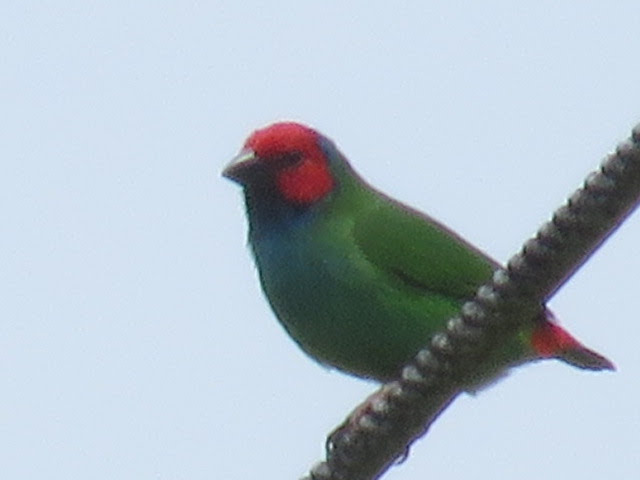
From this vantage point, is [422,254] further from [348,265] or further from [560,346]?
[560,346]

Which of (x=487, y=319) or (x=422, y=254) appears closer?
(x=487, y=319)

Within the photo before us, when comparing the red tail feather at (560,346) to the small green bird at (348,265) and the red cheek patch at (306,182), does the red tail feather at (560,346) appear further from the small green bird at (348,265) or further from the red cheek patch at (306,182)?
the red cheek patch at (306,182)

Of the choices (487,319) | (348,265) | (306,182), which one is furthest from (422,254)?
(487,319)

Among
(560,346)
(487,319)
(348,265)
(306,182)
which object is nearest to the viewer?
(487,319)

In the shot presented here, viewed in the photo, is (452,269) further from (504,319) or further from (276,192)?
(504,319)

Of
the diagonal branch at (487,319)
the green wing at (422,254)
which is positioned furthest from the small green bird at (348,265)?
the diagonal branch at (487,319)

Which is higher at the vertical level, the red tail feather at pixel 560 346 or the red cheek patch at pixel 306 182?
the red tail feather at pixel 560 346

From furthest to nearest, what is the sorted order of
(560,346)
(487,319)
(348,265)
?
1. (348,265)
2. (560,346)
3. (487,319)

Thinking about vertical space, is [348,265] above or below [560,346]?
below
